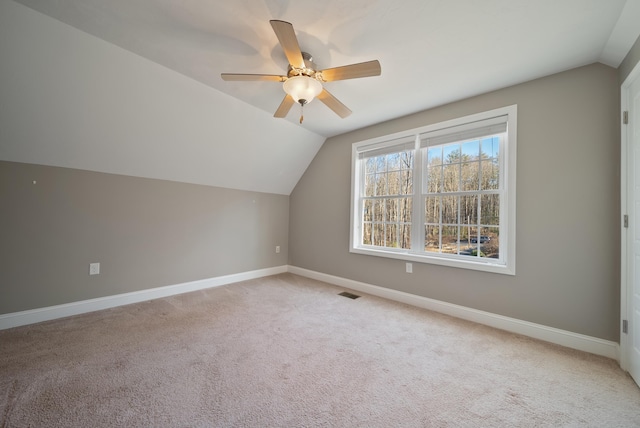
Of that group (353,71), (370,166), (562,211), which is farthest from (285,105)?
(562,211)

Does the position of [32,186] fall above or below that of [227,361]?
above

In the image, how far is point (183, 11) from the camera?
5.34 ft

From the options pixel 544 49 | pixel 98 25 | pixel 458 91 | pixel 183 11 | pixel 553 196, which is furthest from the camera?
pixel 458 91

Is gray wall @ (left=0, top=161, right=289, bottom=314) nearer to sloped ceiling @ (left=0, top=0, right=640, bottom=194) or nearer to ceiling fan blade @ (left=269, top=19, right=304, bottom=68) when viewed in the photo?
sloped ceiling @ (left=0, top=0, right=640, bottom=194)

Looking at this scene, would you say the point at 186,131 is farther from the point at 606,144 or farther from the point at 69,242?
the point at 606,144

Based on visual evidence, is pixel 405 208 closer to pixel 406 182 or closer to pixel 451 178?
pixel 406 182

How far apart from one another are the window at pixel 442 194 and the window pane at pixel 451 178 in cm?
1

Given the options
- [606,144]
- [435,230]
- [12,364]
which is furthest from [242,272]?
[606,144]

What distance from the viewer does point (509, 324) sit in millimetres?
2412

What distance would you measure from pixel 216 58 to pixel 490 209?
3.12 metres

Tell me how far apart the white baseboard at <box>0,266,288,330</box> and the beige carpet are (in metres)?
0.12

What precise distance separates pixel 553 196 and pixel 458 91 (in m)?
1.39

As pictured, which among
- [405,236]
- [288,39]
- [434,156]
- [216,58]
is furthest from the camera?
[405,236]

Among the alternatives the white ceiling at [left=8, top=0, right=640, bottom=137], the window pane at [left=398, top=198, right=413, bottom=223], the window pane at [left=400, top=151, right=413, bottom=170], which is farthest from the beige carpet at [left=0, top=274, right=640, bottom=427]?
the white ceiling at [left=8, top=0, right=640, bottom=137]
